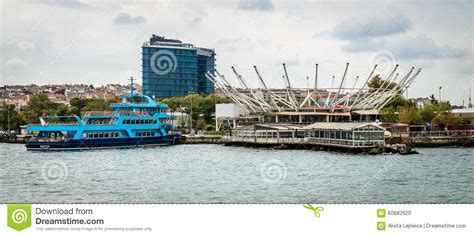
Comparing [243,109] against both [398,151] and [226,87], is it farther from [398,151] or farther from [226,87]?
[398,151]

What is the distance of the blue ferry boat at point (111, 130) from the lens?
4053 cm

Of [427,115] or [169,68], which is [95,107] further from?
[169,68]

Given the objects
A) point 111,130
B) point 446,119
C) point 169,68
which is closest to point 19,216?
point 111,130

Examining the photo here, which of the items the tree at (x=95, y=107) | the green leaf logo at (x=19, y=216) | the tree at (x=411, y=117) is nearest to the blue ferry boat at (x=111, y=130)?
the tree at (x=95, y=107)

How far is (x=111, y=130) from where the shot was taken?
141 feet

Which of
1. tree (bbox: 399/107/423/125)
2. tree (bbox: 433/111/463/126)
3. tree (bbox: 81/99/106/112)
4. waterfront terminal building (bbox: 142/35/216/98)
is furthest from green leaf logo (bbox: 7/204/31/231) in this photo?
waterfront terminal building (bbox: 142/35/216/98)

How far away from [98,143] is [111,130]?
1.55 m

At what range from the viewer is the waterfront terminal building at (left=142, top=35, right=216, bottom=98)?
83.1 metres

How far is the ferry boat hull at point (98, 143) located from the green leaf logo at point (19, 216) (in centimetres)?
3054

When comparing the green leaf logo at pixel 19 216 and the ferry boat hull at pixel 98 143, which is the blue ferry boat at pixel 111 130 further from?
the green leaf logo at pixel 19 216

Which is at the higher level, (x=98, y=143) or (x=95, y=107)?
(x=95, y=107)

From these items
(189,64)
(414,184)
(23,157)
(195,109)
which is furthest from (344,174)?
(189,64)

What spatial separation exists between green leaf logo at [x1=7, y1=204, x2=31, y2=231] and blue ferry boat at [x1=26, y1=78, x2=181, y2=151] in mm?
30469

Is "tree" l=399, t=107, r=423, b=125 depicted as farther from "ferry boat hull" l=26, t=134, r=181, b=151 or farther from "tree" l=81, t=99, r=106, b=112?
"tree" l=81, t=99, r=106, b=112
